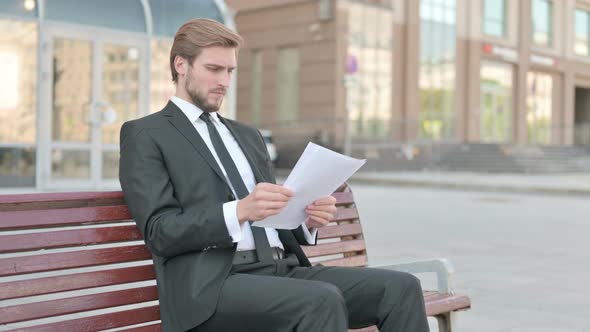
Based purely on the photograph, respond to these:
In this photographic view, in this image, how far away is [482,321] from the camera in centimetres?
507

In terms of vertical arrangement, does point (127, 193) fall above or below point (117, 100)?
below

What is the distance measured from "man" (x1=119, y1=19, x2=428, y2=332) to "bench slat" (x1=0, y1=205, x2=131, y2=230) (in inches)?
5.5

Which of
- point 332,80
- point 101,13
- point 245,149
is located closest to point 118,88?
point 101,13

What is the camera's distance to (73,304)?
277 cm

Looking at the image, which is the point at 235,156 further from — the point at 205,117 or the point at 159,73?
the point at 159,73

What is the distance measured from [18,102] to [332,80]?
18765 mm

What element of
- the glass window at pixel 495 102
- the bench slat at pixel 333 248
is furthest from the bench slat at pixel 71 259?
the glass window at pixel 495 102

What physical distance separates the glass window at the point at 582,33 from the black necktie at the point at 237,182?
47.4 metres

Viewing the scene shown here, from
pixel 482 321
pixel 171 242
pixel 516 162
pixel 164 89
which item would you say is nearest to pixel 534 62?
pixel 516 162

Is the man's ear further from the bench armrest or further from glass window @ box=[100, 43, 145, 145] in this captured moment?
glass window @ box=[100, 43, 145, 145]

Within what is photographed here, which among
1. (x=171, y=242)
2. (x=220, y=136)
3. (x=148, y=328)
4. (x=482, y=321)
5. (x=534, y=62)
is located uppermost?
(x=534, y=62)

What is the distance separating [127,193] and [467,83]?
36682 mm

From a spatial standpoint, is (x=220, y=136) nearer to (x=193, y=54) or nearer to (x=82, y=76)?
(x=193, y=54)

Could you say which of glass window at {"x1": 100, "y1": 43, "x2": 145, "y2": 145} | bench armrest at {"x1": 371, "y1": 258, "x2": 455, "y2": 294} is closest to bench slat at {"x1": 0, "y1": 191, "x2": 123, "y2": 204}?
bench armrest at {"x1": 371, "y1": 258, "x2": 455, "y2": 294}
